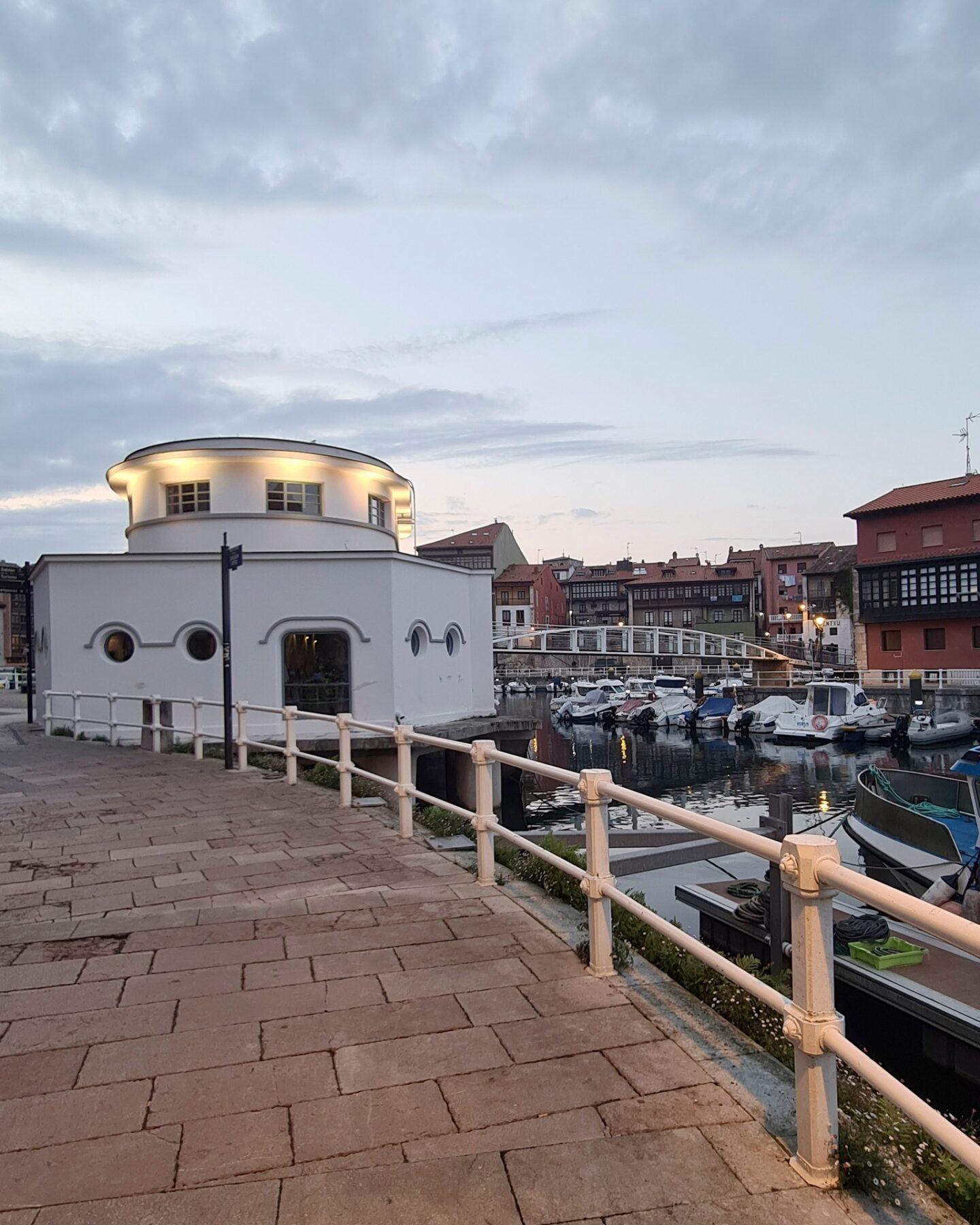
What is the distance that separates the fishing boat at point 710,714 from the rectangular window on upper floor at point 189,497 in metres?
28.8

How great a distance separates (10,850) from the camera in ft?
25.3

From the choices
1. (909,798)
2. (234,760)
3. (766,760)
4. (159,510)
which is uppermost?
(159,510)

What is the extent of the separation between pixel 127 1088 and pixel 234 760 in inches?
401

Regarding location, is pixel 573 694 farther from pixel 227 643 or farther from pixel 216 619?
pixel 227 643

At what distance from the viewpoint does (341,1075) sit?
3344 millimetres

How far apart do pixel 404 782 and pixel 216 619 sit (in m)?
13.4

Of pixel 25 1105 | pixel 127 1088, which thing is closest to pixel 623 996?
pixel 127 1088

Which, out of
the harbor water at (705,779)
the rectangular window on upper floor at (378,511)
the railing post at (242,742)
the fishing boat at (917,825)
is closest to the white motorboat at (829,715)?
the harbor water at (705,779)

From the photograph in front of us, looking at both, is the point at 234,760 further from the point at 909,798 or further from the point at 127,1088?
the point at 909,798

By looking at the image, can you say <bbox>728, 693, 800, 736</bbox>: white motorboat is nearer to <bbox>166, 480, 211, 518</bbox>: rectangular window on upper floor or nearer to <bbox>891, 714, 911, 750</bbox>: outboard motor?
<bbox>891, 714, 911, 750</bbox>: outboard motor

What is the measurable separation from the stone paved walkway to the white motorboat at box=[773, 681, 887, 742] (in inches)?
1373

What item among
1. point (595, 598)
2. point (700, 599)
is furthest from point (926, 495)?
point (595, 598)

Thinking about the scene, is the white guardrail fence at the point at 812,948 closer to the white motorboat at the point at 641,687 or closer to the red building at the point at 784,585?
the white motorboat at the point at 641,687

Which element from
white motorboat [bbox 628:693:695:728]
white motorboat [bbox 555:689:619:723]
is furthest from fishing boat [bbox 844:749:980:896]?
white motorboat [bbox 555:689:619:723]
